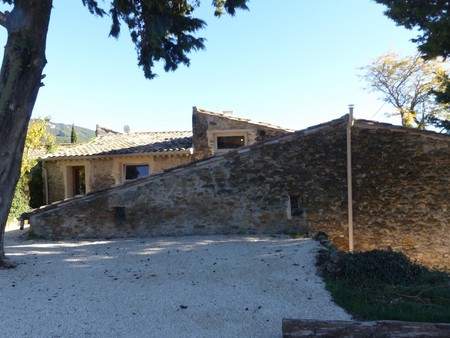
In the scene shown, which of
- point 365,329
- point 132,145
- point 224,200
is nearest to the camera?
Answer: point 365,329

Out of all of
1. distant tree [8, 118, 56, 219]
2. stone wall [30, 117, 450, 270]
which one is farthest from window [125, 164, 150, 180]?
stone wall [30, 117, 450, 270]

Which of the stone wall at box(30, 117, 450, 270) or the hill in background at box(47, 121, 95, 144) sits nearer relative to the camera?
the stone wall at box(30, 117, 450, 270)

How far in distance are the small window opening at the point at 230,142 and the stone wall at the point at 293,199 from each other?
16.8ft

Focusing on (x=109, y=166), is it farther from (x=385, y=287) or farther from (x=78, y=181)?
(x=385, y=287)

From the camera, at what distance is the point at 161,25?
8.22 meters

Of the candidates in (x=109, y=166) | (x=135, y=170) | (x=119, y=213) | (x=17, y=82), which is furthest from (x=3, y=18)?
(x=135, y=170)

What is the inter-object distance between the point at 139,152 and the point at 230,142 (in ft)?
12.4

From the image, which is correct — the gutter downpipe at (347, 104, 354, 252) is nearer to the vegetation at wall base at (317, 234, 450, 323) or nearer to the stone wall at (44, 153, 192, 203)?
the vegetation at wall base at (317, 234, 450, 323)

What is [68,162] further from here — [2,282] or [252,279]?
[252,279]

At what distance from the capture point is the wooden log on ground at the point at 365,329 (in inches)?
124

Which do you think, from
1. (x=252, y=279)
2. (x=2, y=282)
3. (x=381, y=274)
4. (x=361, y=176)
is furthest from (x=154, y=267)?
(x=361, y=176)

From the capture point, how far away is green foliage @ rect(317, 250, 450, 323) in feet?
13.0

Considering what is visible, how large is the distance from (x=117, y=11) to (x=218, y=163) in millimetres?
4358

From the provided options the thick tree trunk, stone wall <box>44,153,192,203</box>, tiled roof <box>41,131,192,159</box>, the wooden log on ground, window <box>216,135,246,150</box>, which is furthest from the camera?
tiled roof <box>41,131,192,159</box>
